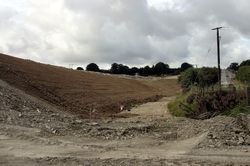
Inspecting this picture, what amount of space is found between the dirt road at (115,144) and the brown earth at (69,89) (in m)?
14.0

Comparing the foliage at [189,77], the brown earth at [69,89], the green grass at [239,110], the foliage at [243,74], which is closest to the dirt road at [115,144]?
the green grass at [239,110]

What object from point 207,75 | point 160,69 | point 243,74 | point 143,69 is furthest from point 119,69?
point 243,74

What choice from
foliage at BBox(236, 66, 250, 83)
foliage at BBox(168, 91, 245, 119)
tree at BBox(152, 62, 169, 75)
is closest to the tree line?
tree at BBox(152, 62, 169, 75)

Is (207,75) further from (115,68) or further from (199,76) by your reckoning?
(115,68)

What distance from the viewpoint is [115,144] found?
1723 cm

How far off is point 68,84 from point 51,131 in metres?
32.6

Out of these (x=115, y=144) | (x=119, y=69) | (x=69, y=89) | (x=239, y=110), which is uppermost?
(x=119, y=69)

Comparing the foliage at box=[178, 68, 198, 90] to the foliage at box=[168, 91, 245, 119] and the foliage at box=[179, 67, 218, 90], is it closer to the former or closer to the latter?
the foliage at box=[179, 67, 218, 90]

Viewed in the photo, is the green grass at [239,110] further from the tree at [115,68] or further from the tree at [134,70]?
the tree at [134,70]

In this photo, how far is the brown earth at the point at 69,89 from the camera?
4059cm

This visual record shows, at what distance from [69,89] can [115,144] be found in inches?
1296

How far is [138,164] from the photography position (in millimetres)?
13672

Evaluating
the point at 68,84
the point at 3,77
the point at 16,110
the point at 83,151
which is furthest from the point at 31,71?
the point at 83,151

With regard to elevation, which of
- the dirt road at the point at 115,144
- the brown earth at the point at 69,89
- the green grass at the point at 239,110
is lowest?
the dirt road at the point at 115,144
